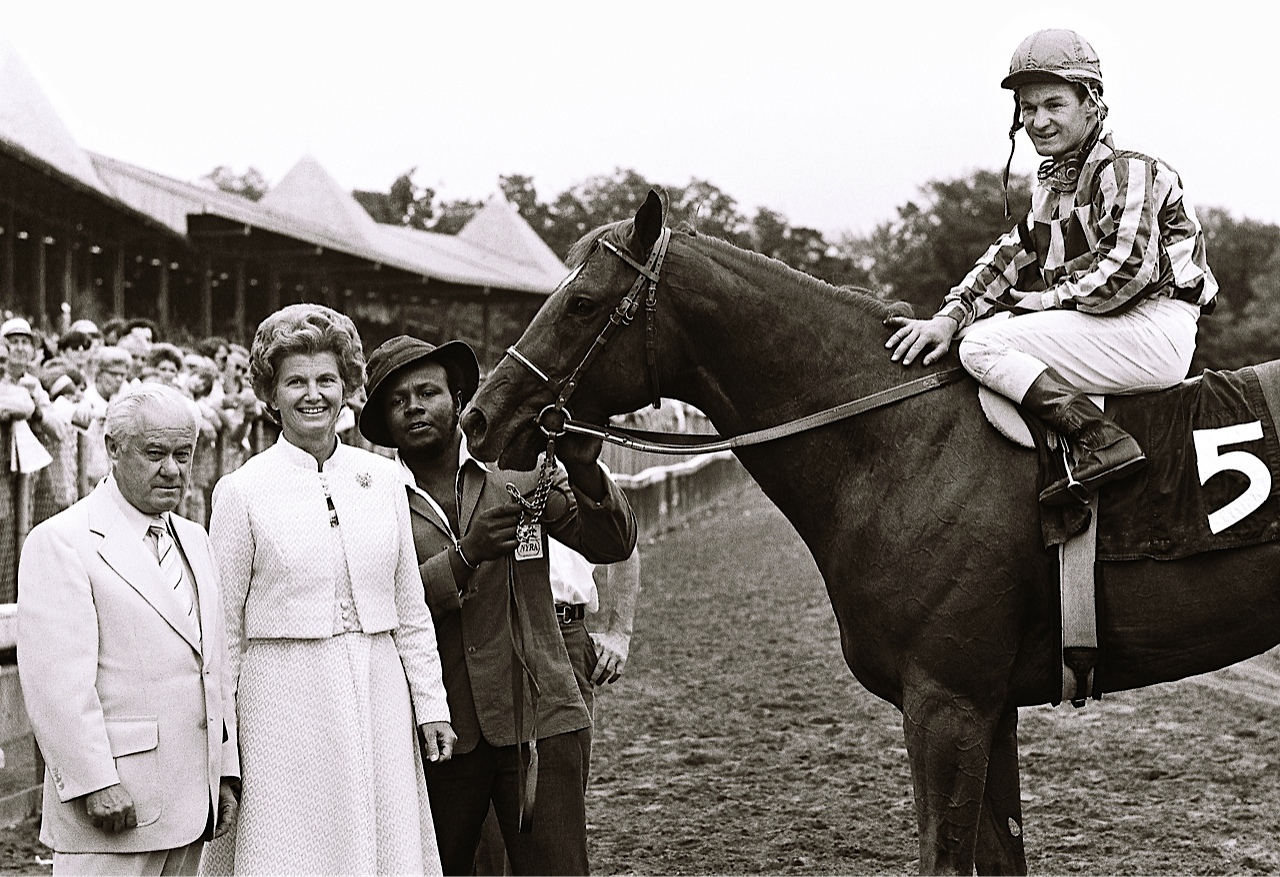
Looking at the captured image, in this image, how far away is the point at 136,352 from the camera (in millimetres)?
9812

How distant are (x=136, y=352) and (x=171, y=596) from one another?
7.16 m

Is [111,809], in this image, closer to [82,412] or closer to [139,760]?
[139,760]

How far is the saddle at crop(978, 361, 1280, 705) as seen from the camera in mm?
3633

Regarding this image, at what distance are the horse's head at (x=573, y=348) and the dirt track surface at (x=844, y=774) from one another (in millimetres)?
2187

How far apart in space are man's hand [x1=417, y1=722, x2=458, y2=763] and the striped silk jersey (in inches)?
70.9

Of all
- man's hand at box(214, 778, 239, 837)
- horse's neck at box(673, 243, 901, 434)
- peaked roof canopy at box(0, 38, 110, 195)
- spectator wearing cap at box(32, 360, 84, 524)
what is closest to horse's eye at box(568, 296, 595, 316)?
horse's neck at box(673, 243, 901, 434)

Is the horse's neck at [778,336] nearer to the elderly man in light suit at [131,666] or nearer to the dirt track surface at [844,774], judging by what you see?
the elderly man in light suit at [131,666]

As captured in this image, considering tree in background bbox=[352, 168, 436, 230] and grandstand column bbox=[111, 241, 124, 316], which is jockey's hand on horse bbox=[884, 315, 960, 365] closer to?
grandstand column bbox=[111, 241, 124, 316]

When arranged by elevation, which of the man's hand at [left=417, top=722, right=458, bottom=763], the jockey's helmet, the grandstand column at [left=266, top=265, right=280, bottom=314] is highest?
the grandstand column at [left=266, top=265, right=280, bottom=314]

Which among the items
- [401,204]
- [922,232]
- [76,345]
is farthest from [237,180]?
[76,345]

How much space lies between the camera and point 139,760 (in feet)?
10.0

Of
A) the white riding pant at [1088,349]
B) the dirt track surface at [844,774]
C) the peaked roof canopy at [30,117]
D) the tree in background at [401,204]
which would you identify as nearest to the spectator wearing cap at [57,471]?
the dirt track surface at [844,774]

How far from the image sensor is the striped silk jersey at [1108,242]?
147 inches

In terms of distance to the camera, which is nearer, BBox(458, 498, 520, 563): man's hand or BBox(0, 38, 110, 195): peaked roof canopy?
BBox(458, 498, 520, 563): man's hand
